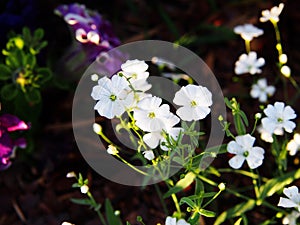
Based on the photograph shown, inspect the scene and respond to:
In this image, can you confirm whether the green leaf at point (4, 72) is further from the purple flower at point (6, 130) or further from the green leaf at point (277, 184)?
A: the green leaf at point (277, 184)

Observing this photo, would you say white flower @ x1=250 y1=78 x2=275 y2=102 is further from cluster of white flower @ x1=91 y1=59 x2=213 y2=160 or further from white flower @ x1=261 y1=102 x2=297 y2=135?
cluster of white flower @ x1=91 y1=59 x2=213 y2=160

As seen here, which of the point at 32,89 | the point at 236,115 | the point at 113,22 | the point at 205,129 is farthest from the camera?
the point at 113,22

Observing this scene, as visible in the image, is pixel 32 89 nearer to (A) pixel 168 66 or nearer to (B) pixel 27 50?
(B) pixel 27 50

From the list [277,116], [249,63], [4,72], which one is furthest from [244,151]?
[4,72]

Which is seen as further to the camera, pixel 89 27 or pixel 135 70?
pixel 89 27

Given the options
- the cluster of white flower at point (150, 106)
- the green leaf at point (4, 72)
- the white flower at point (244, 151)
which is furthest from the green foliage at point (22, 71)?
the white flower at point (244, 151)

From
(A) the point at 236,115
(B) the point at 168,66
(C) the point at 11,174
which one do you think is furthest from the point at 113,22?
(A) the point at 236,115

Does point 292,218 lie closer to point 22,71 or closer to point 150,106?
point 150,106
